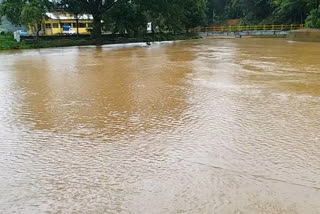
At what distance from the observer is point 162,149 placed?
3545 millimetres

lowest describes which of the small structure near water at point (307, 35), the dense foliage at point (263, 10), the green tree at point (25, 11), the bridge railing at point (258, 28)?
the small structure near water at point (307, 35)

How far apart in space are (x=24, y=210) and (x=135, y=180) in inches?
35.0

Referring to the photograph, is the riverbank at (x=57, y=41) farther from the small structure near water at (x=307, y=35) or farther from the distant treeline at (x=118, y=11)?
the small structure near water at (x=307, y=35)

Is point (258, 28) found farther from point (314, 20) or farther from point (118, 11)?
point (118, 11)

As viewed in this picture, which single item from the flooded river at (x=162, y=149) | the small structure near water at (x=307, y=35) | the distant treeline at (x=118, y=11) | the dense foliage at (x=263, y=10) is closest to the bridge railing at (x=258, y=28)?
the dense foliage at (x=263, y=10)

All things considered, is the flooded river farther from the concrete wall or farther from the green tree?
the concrete wall

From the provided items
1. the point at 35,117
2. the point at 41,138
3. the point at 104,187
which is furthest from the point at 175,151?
the point at 35,117

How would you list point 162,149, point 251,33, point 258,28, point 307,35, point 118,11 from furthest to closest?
point 258,28
point 251,33
point 307,35
point 118,11
point 162,149

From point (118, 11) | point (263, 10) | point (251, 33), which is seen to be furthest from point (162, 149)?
point (263, 10)

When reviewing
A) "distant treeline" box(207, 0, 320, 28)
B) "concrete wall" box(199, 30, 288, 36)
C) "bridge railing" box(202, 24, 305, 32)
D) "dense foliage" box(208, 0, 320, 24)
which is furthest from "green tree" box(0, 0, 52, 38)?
"bridge railing" box(202, 24, 305, 32)

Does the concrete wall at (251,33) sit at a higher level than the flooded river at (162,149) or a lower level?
higher

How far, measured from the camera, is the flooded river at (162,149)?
2523 mm

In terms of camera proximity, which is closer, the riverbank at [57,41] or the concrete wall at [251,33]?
the riverbank at [57,41]

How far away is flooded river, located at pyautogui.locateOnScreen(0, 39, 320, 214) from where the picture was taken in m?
2.52
